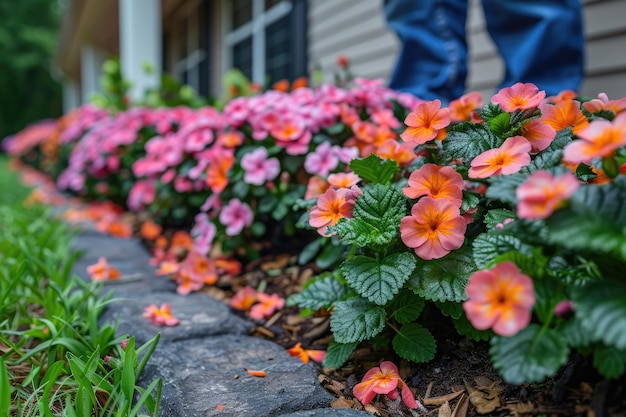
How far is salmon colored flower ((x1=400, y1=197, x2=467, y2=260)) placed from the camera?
0.99 m

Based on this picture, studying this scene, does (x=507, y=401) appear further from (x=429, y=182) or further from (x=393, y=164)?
(x=393, y=164)

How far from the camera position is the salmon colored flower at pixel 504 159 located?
0.92m

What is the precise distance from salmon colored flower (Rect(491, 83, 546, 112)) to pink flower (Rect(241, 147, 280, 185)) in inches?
36.3

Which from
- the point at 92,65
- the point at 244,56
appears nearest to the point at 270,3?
the point at 244,56

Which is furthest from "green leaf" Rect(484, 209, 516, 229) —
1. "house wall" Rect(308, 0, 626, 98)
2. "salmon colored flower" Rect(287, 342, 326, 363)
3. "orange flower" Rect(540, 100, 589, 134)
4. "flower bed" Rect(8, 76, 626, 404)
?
"house wall" Rect(308, 0, 626, 98)

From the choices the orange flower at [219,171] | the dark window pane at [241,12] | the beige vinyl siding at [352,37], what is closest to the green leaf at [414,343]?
the orange flower at [219,171]

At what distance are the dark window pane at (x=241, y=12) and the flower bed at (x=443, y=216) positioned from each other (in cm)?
437

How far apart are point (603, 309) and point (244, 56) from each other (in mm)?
6053

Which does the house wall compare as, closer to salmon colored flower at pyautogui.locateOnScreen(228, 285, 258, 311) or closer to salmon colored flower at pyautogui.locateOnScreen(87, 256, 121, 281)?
salmon colored flower at pyautogui.locateOnScreen(228, 285, 258, 311)

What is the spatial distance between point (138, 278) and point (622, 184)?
1587mm

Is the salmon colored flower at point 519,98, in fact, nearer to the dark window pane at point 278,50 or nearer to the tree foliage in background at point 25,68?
the dark window pane at point 278,50

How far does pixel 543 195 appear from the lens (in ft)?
2.26

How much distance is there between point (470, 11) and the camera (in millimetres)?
2916

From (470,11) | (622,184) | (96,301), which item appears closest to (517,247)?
(622,184)
